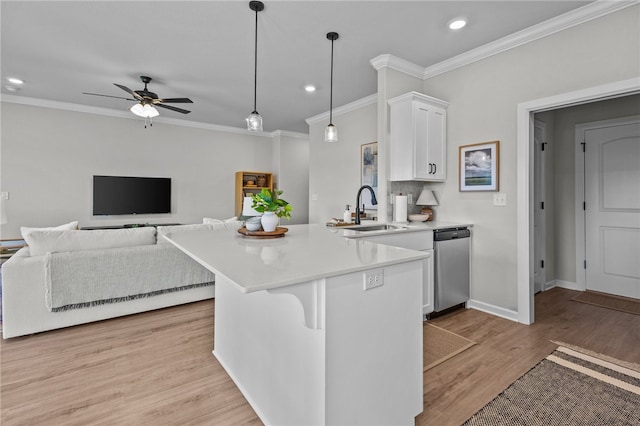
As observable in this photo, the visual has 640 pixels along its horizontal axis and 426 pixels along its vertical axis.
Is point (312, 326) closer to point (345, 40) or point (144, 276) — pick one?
point (144, 276)

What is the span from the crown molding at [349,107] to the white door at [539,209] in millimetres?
2104

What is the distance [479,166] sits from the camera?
314 centimetres

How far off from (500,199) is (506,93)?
1.02 m

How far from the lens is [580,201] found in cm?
376

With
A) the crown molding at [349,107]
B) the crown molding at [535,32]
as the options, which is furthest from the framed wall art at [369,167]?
the crown molding at [535,32]

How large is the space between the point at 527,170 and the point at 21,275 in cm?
445

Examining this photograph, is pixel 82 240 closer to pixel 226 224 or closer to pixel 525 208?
pixel 226 224

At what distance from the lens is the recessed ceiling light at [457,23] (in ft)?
8.59

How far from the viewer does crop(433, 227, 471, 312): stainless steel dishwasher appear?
2871 mm

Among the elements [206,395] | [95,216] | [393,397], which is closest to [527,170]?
[393,397]

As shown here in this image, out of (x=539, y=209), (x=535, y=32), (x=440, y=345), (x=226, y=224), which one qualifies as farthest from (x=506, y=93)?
(x=226, y=224)

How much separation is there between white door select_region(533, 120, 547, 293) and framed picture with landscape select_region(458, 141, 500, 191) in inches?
40.4

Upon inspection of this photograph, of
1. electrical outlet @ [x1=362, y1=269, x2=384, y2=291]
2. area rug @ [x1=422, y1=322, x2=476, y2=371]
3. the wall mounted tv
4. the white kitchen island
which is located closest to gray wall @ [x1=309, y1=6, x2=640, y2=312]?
area rug @ [x1=422, y1=322, x2=476, y2=371]

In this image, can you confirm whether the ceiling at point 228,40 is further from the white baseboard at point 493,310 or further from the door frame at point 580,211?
the white baseboard at point 493,310
